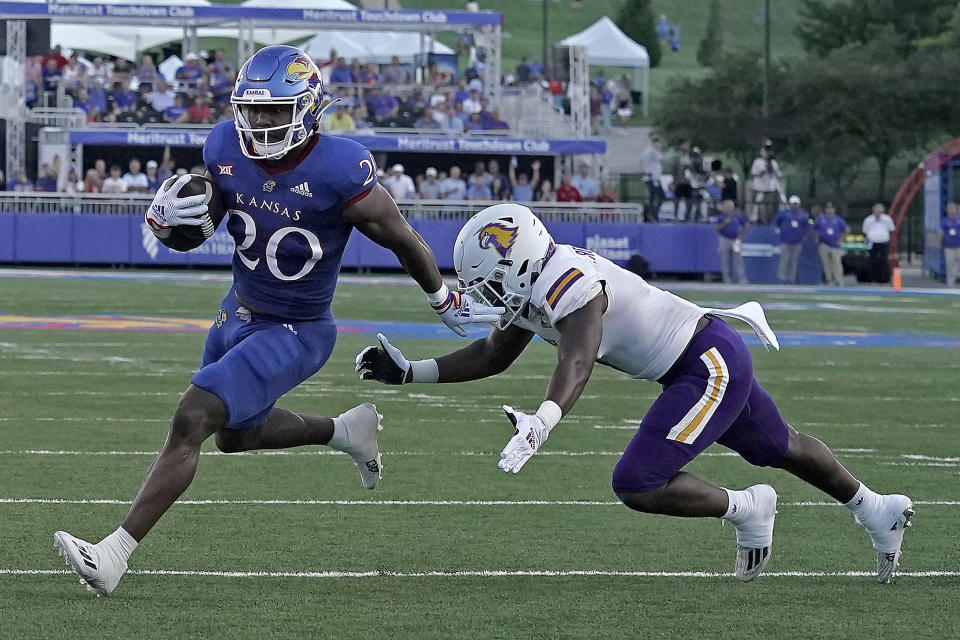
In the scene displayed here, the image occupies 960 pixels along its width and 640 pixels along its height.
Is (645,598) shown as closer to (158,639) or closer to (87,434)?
(158,639)

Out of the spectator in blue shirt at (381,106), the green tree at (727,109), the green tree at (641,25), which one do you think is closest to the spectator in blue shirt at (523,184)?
the spectator in blue shirt at (381,106)

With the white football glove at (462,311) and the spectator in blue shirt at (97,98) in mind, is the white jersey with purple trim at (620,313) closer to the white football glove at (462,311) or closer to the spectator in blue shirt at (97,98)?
the white football glove at (462,311)

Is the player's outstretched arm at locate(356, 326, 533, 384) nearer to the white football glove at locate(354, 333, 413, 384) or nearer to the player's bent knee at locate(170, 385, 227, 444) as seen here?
the white football glove at locate(354, 333, 413, 384)

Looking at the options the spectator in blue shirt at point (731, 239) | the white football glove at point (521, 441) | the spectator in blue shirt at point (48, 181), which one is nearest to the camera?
the white football glove at point (521, 441)

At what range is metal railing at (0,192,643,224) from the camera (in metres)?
26.2

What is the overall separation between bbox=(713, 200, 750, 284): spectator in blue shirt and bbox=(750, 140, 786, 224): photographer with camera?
3459 millimetres

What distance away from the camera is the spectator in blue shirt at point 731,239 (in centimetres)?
2589

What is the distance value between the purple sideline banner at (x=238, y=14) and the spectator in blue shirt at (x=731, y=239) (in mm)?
7043

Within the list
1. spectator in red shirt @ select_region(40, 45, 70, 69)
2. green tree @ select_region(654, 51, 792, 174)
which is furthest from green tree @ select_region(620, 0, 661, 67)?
spectator in red shirt @ select_region(40, 45, 70, 69)

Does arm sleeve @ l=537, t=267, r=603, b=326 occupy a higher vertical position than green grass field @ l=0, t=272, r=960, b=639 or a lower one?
higher

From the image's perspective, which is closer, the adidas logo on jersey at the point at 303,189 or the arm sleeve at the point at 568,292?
the arm sleeve at the point at 568,292

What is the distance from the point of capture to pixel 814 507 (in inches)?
280

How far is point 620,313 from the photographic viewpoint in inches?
212

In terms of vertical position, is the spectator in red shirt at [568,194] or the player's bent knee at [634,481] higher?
the spectator in red shirt at [568,194]
